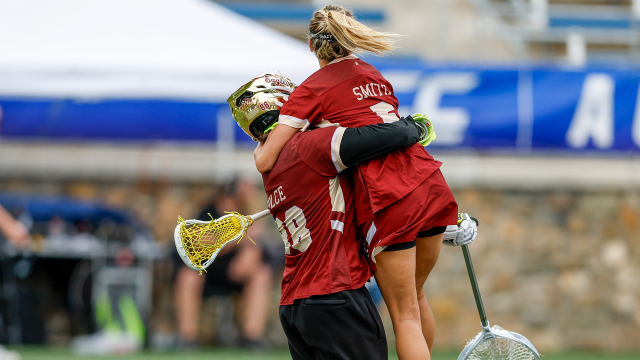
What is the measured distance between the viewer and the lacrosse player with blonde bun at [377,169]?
2.96 meters

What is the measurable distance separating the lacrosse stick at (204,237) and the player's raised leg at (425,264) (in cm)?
73

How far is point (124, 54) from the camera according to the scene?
7488 mm

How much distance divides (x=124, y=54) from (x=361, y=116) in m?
5.00

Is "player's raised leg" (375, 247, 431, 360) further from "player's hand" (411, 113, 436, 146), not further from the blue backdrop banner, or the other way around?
the blue backdrop banner

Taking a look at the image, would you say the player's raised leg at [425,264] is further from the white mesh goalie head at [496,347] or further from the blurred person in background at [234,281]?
the blurred person in background at [234,281]

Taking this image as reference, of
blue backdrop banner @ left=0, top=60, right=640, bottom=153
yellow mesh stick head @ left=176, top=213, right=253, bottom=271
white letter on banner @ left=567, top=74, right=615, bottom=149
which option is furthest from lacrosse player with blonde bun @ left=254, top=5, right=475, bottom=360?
white letter on banner @ left=567, top=74, right=615, bottom=149

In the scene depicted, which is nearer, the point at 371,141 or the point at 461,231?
the point at 371,141

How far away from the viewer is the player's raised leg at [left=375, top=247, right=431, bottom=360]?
117 inches

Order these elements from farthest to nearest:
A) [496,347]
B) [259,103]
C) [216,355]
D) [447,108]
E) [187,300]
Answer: [447,108] < [187,300] < [216,355] < [496,347] < [259,103]

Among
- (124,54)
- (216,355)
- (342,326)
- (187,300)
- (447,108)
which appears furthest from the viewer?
(447,108)

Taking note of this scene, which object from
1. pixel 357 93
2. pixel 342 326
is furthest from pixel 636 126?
pixel 342 326

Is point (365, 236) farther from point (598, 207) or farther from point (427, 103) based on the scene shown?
point (598, 207)

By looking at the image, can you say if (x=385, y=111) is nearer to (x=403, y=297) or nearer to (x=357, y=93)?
(x=357, y=93)

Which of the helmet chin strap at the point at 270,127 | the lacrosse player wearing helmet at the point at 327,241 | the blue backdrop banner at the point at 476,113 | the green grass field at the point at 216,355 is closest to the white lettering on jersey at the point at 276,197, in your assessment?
the lacrosse player wearing helmet at the point at 327,241
